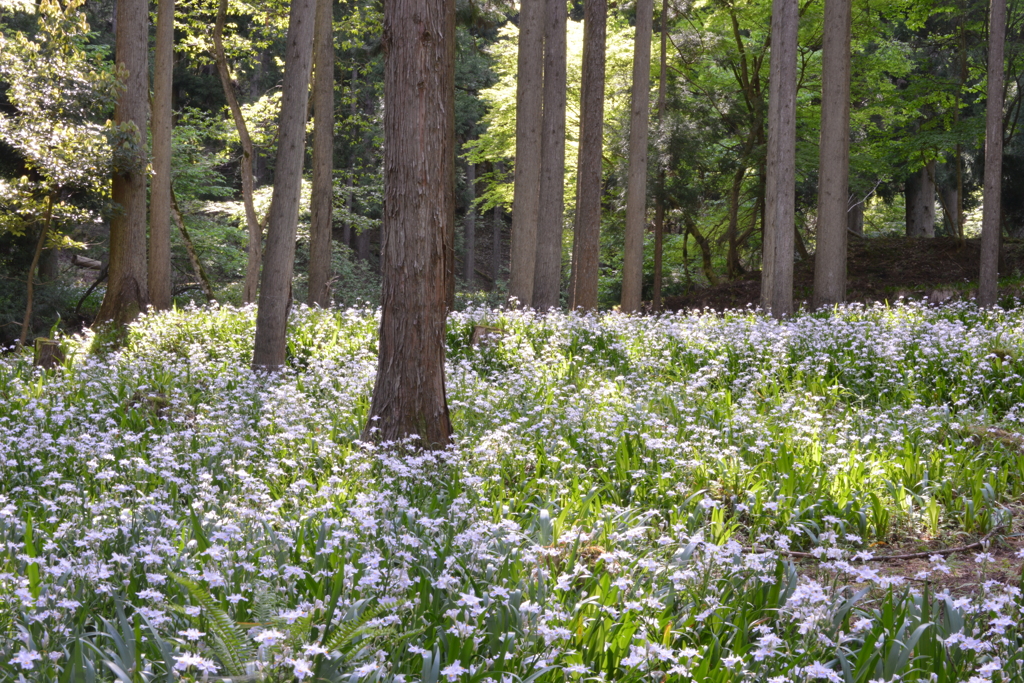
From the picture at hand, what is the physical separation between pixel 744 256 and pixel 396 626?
2547 centimetres

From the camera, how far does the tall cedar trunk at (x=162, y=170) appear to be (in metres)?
15.2

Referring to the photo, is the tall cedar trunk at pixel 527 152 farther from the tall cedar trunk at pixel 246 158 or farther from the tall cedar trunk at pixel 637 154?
the tall cedar trunk at pixel 246 158

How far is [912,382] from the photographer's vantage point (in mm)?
7434

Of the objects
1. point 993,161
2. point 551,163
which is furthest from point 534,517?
point 993,161

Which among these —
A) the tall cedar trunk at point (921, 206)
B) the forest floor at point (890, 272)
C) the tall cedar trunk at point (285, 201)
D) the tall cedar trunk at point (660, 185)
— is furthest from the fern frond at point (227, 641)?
the tall cedar trunk at point (921, 206)

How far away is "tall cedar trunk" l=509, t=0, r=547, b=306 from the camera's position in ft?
45.8

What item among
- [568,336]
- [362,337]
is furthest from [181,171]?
[568,336]

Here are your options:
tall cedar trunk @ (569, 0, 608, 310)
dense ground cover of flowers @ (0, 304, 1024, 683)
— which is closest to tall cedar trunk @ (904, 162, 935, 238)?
tall cedar trunk @ (569, 0, 608, 310)

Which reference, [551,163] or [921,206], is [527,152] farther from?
[921,206]

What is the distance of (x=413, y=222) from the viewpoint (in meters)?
5.84

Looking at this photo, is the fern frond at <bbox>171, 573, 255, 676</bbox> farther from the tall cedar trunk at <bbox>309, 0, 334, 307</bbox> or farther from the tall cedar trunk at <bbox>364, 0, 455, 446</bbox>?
the tall cedar trunk at <bbox>309, 0, 334, 307</bbox>

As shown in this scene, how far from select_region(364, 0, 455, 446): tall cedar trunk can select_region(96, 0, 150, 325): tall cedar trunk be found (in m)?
9.62

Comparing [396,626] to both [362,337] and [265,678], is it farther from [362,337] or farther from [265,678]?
[362,337]

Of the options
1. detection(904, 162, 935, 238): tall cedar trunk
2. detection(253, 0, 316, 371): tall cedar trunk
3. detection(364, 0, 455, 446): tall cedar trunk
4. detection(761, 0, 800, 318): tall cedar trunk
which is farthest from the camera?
detection(904, 162, 935, 238): tall cedar trunk
